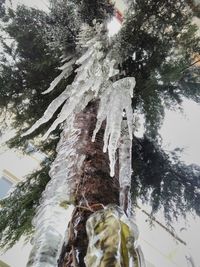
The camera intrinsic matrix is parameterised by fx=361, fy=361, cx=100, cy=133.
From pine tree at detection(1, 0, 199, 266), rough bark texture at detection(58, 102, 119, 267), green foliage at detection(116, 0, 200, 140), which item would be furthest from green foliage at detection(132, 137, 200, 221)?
rough bark texture at detection(58, 102, 119, 267)

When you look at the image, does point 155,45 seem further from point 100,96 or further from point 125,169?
point 125,169

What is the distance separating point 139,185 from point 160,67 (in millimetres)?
912

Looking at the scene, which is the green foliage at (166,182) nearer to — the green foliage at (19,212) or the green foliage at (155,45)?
the green foliage at (155,45)

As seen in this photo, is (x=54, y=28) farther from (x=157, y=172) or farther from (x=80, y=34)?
(x=157, y=172)

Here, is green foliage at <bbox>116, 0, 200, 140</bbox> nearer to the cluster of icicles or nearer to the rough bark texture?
the cluster of icicles

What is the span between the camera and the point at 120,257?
92cm

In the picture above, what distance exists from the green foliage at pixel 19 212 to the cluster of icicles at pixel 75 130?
872 mm

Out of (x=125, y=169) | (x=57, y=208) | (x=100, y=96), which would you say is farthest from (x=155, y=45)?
(x=57, y=208)

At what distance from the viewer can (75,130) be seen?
70.8 inches

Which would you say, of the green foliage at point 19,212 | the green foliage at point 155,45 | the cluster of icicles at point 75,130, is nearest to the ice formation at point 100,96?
the cluster of icicles at point 75,130

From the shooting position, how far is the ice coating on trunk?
1.06 m

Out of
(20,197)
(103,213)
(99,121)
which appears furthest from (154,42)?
(103,213)

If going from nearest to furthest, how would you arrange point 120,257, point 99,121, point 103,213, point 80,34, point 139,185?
point 120,257, point 103,213, point 99,121, point 80,34, point 139,185

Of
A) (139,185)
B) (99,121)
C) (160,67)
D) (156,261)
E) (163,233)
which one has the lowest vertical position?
(99,121)
